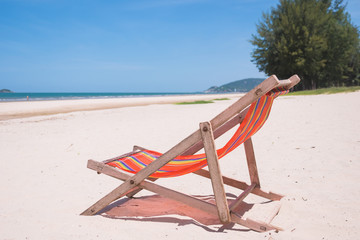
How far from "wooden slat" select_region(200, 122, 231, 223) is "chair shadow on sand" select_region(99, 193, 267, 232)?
0.92 feet

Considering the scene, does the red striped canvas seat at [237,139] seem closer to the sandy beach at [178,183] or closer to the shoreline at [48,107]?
the sandy beach at [178,183]

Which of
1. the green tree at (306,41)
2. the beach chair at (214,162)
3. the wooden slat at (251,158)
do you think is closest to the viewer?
the beach chair at (214,162)

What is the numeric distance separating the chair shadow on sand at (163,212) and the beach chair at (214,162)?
0.20 meters

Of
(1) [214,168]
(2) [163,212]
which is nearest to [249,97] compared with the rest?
(1) [214,168]

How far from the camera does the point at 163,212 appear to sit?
2789 millimetres

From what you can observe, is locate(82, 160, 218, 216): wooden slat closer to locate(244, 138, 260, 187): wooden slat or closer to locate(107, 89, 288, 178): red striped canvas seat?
locate(107, 89, 288, 178): red striped canvas seat

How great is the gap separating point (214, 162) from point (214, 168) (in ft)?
0.16

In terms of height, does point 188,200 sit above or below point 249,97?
below

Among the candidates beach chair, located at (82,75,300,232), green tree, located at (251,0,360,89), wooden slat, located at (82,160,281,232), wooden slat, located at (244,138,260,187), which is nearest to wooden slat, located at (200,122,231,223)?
beach chair, located at (82,75,300,232)

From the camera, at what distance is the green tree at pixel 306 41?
25.9 meters

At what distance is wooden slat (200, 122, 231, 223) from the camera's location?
6.83 ft

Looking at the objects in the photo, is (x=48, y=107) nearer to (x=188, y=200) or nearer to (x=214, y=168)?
(x=188, y=200)

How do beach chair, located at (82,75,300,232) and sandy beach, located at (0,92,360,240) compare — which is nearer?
beach chair, located at (82,75,300,232)

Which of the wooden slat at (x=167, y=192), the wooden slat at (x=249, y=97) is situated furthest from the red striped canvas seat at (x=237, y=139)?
the wooden slat at (x=249, y=97)
